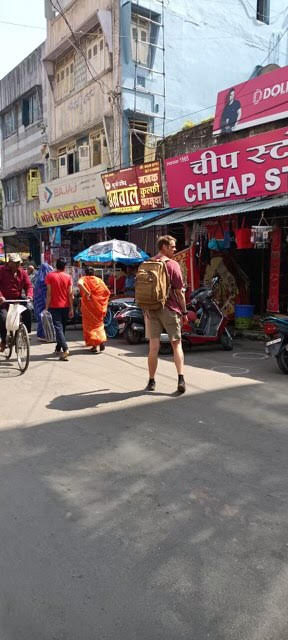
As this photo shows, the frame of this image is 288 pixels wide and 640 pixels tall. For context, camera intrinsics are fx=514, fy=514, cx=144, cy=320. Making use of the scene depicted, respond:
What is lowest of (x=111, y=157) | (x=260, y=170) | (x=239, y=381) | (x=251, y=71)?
(x=239, y=381)

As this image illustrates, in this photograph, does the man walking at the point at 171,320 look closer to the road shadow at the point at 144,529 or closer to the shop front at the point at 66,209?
the road shadow at the point at 144,529

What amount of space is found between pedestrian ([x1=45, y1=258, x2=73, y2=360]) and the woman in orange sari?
687 mm

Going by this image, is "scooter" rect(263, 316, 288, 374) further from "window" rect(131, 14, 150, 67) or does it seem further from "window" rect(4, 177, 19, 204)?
"window" rect(4, 177, 19, 204)

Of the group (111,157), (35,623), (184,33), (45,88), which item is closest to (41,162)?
(45,88)

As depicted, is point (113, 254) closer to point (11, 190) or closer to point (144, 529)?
point (144, 529)

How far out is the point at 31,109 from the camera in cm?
2344

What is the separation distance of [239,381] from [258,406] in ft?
4.13

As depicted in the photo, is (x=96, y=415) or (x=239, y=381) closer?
(x=96, y=415)

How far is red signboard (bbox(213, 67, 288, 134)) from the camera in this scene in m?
10.8

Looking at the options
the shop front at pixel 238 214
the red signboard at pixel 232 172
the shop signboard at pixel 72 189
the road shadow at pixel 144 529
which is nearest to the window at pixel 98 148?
the shop signboard at pixel 72 189

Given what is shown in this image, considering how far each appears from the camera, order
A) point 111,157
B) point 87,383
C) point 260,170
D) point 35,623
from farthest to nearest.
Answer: point 111,157, point 260,170, point 87,383, point 35,623

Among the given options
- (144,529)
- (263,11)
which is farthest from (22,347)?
(263,11)

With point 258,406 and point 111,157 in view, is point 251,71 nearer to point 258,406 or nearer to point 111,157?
point 111,157

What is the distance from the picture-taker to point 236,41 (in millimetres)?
18375
